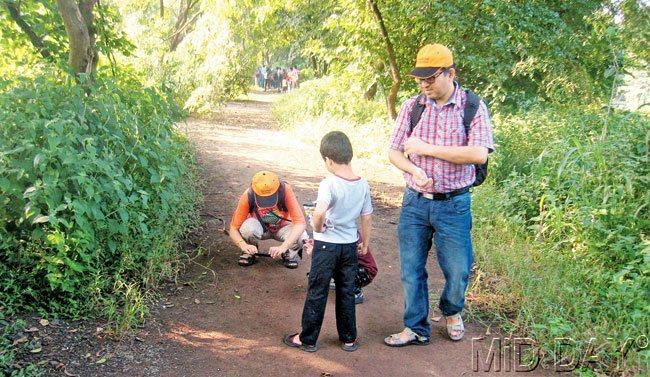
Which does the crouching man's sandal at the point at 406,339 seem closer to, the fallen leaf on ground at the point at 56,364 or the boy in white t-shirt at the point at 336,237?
the boy in white t-shirt at the point at 336,237

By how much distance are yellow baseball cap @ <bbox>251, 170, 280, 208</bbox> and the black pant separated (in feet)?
4.37

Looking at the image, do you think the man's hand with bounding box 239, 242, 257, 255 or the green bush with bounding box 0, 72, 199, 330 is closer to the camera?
the green bush with bounding box 0, 72, 199, 330

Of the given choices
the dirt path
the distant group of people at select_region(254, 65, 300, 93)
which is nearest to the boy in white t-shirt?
the dirt path

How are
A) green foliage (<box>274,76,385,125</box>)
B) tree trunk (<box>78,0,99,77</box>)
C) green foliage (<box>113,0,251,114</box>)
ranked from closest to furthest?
tree trunk (<box>78,0,99,77</box>) < green foliage (<box>274,76,385,125</box>) < green foliage (<box>113,0,251,114</box>)

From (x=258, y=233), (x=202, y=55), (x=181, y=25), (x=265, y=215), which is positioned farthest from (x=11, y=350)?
(x=181, y=25)

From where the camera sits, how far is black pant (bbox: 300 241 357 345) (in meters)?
3.68

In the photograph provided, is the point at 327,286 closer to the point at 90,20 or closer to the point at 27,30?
the point at 90,20

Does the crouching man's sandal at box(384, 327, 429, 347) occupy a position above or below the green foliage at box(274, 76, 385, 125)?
below

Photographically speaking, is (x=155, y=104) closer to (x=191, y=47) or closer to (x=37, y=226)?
(x=37, y=226)

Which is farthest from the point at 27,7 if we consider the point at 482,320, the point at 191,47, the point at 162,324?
the point at 191,47

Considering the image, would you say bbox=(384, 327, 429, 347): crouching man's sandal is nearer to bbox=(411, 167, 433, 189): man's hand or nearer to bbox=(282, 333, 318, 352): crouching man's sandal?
bbox=(282, 333, 318, 352): crouching man's sandal

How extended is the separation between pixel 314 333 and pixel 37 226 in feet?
6.61

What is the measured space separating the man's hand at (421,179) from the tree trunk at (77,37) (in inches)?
137

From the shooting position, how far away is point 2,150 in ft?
12.1
